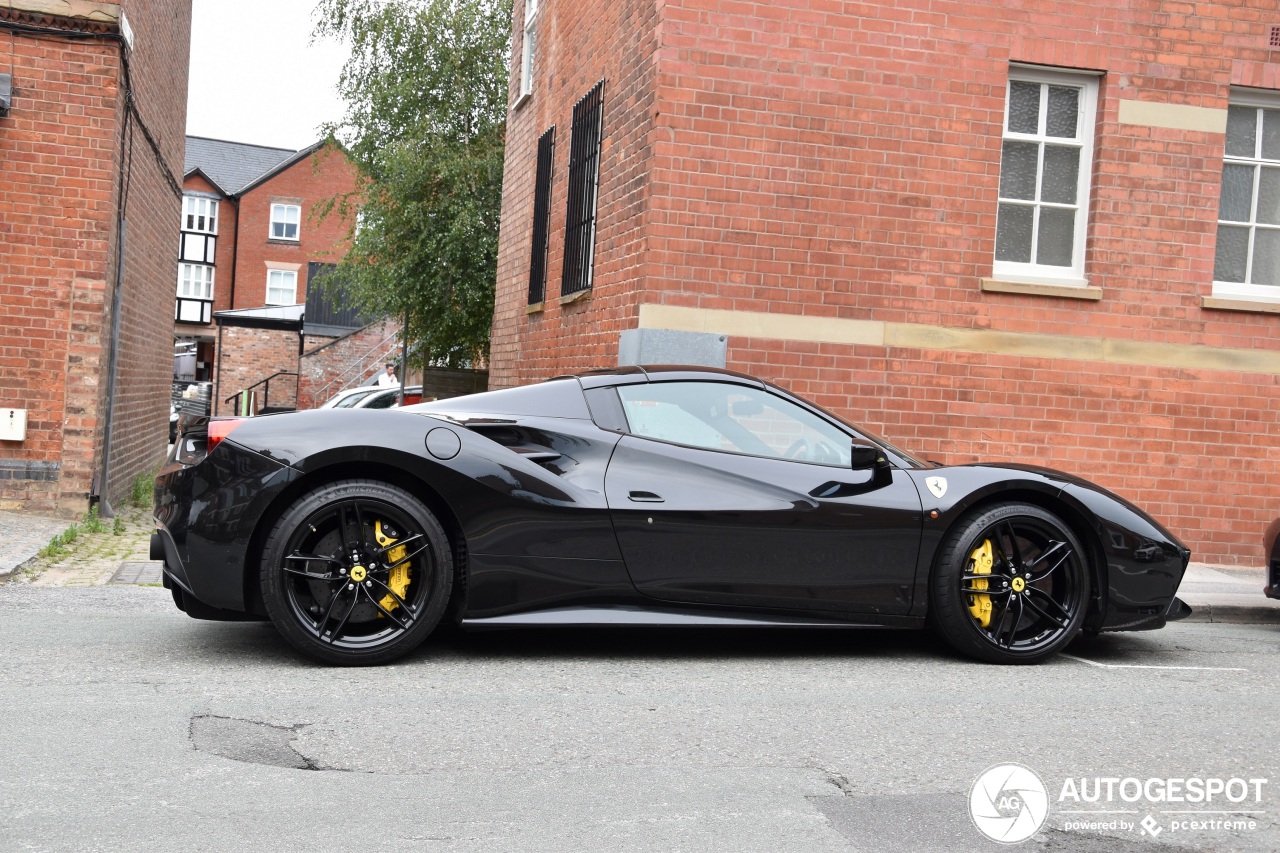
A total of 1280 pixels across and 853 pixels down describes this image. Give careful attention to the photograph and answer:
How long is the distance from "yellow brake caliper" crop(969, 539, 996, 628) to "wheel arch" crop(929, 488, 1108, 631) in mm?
163

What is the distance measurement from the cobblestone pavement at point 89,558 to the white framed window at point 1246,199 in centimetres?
864

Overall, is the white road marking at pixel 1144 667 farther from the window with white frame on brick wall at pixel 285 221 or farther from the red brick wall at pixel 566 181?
the window with white frame on brick wall at pixel 285 221

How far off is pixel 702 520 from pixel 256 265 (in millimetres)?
49099

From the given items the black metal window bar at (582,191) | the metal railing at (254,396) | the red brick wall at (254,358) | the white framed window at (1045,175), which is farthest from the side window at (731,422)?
the red brick wall at (254,358)

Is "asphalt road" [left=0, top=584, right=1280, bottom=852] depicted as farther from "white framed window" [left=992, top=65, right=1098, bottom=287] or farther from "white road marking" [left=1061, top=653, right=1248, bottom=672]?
"white framed window" [left=992, top=65, right=1098, bottom=287]

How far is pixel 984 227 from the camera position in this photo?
32.1 ft

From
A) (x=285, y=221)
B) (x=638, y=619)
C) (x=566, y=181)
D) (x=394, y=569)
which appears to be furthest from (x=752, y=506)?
(x=285, y=221)

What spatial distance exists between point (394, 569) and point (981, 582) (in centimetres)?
264

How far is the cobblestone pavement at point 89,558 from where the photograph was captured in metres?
7.38

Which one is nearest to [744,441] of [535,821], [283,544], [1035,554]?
[1035,554]

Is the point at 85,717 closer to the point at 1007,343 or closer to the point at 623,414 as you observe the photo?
the point at 623,414

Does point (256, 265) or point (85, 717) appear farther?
point (256, 265)

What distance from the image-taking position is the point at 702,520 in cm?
533

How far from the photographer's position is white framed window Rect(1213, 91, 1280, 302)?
10.3 metres
